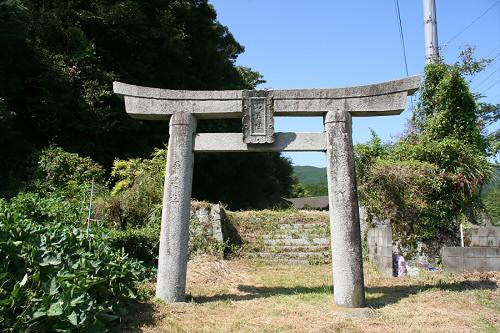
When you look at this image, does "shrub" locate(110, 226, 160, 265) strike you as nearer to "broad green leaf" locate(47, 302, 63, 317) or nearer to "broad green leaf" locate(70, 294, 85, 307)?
"broad green leaf" locate(70, 294, 85, 307)

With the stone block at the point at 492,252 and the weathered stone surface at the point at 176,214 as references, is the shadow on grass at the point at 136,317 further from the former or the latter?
the stone block at the point at 492,252

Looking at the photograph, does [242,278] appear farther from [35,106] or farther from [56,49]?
[56,49]

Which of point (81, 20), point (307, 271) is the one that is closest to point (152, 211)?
point (307, 271)

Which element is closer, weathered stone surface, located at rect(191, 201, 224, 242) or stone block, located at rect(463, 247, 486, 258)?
stone block, located at rect(463, 247, 486, 258)

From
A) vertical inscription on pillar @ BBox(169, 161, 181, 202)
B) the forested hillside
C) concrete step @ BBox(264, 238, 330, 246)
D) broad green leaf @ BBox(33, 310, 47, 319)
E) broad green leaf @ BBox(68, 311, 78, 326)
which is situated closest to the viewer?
broad green leaf @ BBox(33, 310, 47, 319)

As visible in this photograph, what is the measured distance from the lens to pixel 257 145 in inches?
264

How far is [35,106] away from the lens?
14672 mm

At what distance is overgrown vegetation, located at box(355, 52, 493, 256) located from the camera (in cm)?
1016

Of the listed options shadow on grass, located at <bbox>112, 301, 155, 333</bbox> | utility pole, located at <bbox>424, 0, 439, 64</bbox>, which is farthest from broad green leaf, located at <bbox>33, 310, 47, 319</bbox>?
utility pole, located at <bbox>424, 0, 439, 64</bbox>

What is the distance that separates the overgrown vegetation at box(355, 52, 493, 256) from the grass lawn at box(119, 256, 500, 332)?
201 cm

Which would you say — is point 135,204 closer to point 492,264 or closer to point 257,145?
point 257,145

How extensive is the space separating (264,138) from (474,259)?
5.29 m

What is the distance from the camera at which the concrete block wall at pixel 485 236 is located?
900 cm

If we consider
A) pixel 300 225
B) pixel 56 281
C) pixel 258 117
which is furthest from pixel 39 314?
pixel 300 225
